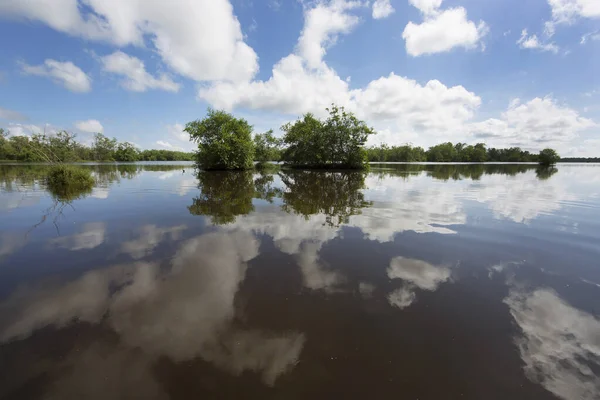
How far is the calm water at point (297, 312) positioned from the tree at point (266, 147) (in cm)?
6393

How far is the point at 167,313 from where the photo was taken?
431 centimetres

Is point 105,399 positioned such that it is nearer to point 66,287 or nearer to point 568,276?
point 66,287

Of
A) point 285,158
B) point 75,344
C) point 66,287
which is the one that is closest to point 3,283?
point 66,287

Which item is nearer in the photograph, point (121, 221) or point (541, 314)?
point (541, 314)

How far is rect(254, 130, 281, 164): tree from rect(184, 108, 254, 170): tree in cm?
2554

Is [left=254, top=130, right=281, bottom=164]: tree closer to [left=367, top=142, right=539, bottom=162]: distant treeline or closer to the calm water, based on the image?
the calm water

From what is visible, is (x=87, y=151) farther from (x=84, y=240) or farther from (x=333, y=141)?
(x=84, y=240)

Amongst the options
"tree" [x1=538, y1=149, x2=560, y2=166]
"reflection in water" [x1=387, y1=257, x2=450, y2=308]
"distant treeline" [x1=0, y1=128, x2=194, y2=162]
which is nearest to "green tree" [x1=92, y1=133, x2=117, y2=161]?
"distant treeline" [x1=0, y1=128, x2=194, y2=162]

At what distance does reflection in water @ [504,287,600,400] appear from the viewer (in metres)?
3.17

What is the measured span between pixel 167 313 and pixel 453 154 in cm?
17777

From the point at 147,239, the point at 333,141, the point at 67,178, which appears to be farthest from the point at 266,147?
the point at 147,239

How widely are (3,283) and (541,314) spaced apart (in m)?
10.7

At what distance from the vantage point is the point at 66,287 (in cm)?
511

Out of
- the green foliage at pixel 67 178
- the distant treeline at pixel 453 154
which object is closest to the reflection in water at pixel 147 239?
the green foliage at pixel 67 178
